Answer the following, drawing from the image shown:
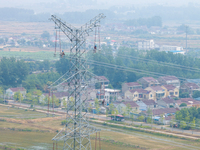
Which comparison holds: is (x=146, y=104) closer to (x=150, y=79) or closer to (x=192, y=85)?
(x=150, y=79)

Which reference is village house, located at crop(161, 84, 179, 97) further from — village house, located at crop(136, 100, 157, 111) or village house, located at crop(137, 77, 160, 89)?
village house, located at crop(136, 100, 157, 111)

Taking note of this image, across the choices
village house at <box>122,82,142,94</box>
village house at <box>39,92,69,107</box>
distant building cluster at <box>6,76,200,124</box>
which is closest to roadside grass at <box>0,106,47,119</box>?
distant building cluster at <box>6,76,200,124</box>

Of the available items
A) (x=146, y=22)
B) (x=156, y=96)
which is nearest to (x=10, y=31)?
(x=146, y=22)

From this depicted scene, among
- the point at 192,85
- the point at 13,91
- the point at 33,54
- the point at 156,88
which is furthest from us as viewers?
the point at 33,54

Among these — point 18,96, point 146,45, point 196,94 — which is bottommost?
point 18,96

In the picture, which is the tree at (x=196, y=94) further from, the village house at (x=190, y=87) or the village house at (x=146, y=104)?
the village house at (x=146, y=104)

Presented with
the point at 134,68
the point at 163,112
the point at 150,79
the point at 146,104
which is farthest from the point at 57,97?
the point at 134,68
